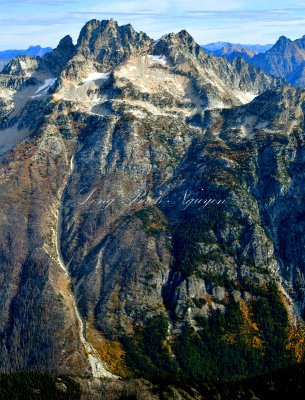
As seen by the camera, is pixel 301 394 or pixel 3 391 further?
pixel 301 394

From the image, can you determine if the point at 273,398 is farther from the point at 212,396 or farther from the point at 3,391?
the point at 3,391

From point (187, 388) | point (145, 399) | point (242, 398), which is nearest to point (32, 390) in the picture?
point (145, 399)

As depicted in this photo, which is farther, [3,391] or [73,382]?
[73,382]

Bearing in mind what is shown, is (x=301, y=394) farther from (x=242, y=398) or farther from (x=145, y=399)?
(x=145, y=399)

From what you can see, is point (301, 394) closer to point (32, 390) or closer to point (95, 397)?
point (95, 397)

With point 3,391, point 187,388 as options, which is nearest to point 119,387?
point 187,388

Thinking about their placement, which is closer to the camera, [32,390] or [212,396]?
[32,390]

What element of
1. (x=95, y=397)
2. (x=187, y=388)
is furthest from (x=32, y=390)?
(x=187, y=388)
